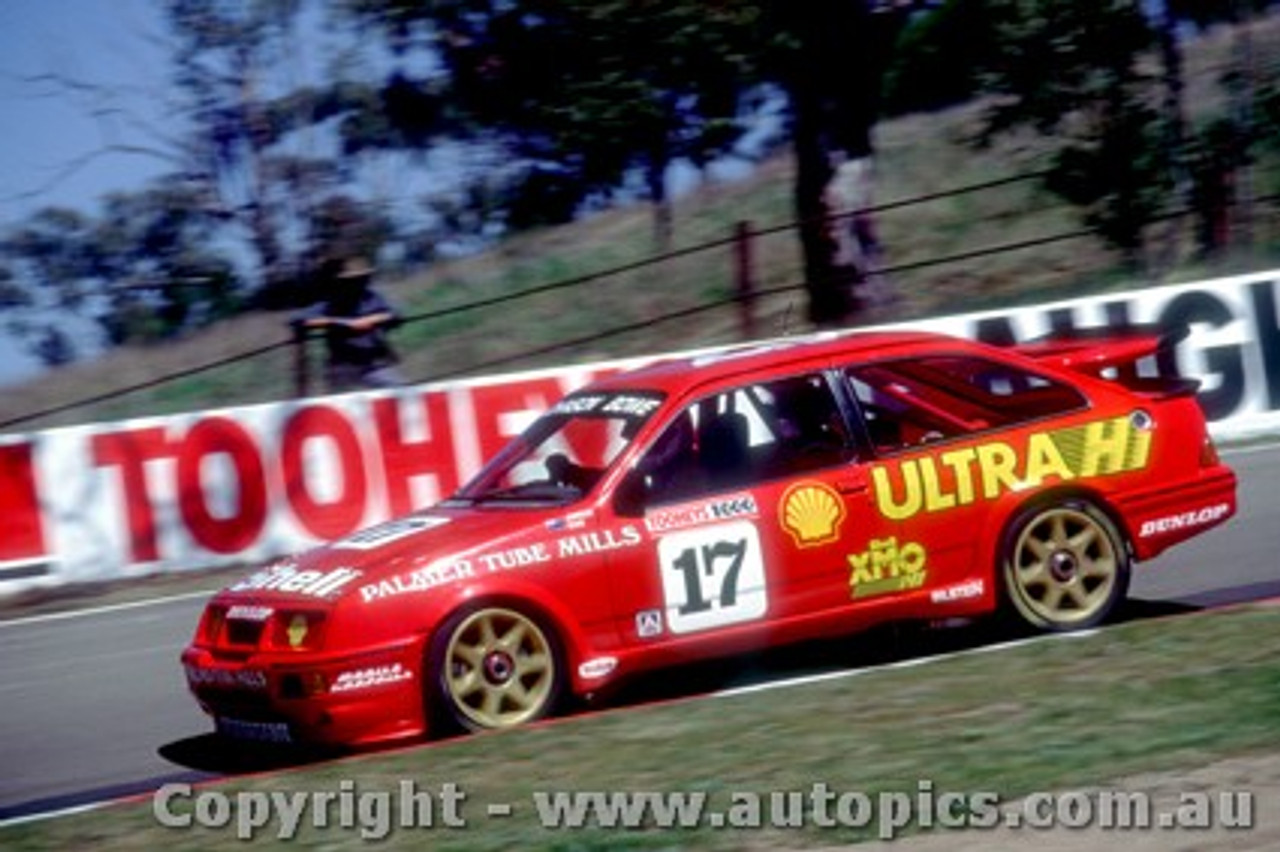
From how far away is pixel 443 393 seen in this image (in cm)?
1773

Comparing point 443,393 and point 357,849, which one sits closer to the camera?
point 357,849

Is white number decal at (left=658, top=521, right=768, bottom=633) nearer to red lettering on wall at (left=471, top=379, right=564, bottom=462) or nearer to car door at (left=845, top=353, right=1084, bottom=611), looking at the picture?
A: car door at (left=845, top=353, right=1084, bottom=611)

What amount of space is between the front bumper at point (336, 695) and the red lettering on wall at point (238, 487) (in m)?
7.91

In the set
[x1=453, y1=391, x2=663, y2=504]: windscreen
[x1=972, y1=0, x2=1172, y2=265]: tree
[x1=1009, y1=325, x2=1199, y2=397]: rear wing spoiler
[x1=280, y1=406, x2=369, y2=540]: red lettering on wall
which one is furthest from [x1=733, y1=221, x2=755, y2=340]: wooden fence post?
[x1=453, y1=391, x2=663, y2=504]: windscreen

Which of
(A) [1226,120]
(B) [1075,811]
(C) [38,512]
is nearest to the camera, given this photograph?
(B) [1075,811]

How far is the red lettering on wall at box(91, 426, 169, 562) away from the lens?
17.0 meters

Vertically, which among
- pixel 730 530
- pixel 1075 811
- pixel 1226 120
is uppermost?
pixel 1226 120

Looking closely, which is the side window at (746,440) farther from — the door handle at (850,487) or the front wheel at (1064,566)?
the front wheel at (1064,566)

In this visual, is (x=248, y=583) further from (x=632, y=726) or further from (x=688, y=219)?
(x=688, y=219)

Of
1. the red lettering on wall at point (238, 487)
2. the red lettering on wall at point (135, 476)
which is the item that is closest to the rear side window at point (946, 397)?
the red lettering on wall at point (238, 487)

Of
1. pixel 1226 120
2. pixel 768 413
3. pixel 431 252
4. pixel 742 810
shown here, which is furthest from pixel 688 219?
pixel 742 810

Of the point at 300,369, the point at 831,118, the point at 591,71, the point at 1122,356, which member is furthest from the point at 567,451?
the point at 591,71

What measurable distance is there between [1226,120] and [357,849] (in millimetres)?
25398

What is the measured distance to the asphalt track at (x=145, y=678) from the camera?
376 inches
